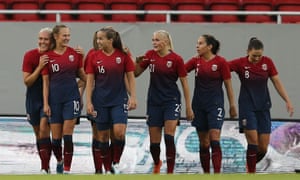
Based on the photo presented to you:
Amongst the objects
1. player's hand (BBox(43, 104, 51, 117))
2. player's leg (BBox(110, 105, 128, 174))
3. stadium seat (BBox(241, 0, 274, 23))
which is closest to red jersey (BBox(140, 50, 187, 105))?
player's leg (BBox(110, 105, 128, 174))

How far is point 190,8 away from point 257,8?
1.18m

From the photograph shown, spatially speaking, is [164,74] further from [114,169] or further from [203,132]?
[114,169]

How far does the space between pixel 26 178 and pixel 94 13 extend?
6.15m

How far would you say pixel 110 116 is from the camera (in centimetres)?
1420

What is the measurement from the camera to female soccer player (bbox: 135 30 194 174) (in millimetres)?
14375

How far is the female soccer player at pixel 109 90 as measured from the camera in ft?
46.0

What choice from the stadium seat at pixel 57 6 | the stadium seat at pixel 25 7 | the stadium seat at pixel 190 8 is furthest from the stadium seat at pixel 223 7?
the stadium seat at pixel 25 7

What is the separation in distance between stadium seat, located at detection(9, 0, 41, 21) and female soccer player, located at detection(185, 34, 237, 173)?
4.92 metres

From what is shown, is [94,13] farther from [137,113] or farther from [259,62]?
[259,62]

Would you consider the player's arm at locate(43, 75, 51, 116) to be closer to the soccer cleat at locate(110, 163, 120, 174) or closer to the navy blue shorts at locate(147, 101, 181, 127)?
the soccer cleat at locate(110, 163, 120, 174)

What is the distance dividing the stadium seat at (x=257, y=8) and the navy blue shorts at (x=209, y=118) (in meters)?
4.54

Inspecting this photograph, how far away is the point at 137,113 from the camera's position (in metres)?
18.5

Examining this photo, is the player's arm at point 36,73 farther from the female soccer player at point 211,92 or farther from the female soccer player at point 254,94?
the female soccer player at point 254,94

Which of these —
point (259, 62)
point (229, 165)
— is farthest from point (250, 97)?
point (229, 165)
